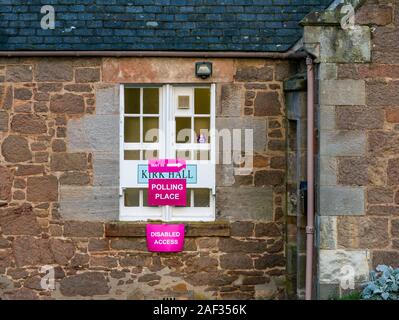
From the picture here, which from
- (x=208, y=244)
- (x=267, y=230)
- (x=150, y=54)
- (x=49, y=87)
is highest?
(x=150, y=54)

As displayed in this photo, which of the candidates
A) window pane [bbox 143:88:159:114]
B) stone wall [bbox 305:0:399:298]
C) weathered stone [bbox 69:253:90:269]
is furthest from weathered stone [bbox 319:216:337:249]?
weathered stone [bbox 69:253:90:269]

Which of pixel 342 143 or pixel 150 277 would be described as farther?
pixel 150 277

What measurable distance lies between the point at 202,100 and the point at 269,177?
4.25 feet

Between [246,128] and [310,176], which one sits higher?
[246,128]

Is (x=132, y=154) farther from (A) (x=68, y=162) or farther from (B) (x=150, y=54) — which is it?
(B) (x=150, y=54)

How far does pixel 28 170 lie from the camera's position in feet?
39.3

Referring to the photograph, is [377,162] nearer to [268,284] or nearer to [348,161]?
[348,161]

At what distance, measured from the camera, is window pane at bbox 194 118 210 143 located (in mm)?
12115

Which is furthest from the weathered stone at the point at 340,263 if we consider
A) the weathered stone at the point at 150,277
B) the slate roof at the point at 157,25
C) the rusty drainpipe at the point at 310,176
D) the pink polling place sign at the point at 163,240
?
the slate roof at the point at 157,25

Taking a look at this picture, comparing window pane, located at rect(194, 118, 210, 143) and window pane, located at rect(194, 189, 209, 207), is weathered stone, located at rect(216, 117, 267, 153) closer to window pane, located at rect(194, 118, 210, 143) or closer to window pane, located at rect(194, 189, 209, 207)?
window pane, located at rect(194, 118, 210, 143)

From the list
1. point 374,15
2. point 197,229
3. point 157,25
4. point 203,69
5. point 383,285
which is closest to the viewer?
point 383,285

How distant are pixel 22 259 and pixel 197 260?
86.3 inches

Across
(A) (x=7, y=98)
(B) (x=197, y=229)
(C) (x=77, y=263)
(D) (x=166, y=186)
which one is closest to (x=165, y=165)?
(D) (x=166, y=186)

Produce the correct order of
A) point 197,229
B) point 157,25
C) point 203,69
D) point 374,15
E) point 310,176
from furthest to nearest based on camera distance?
point 157,25, point 197,229, point 203,69, point 310,176, point 374,15
